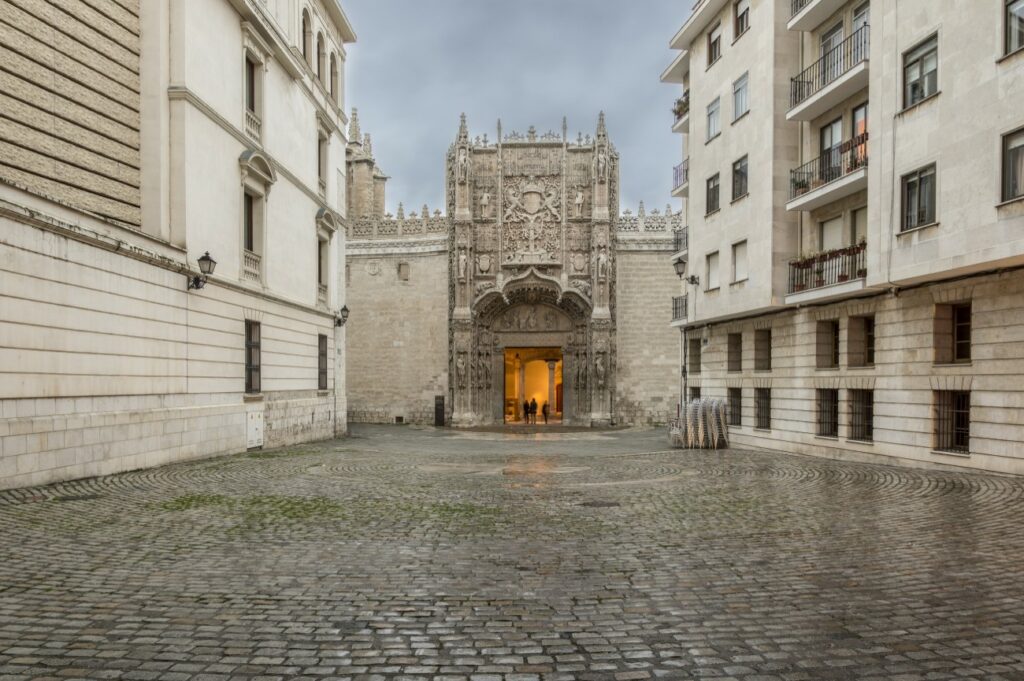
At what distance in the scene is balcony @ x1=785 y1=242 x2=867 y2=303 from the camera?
17.8 metres

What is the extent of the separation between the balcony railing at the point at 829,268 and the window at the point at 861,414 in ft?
9.32

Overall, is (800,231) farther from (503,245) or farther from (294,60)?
(503,245)

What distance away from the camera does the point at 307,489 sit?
41.2 feet

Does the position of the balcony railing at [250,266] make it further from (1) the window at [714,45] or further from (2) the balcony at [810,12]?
(1) the window at [714,45]

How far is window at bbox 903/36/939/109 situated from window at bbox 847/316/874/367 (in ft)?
17.4

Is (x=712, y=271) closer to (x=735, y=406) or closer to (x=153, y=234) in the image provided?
(x=735, y=406)

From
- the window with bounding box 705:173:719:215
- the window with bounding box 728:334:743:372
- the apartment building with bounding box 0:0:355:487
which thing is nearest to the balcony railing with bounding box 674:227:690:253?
the window with bounding box 705:173:719:215

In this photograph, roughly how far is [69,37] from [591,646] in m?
15.3

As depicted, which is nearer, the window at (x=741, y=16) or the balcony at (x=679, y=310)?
the window at (x=741, y=16)

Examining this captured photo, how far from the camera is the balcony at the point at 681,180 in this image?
28.0 metres

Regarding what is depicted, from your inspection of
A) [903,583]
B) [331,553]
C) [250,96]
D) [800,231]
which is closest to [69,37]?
[250,96]

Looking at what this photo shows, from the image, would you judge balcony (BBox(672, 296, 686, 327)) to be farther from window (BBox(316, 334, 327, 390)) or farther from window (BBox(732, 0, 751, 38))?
window (BBox(316, 334, 327, 390))

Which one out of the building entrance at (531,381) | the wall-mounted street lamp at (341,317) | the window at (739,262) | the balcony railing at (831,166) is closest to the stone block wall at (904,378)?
the window at (739,262)

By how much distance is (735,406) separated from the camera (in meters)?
24.2
